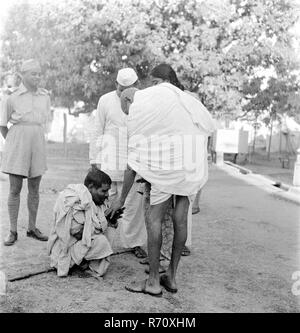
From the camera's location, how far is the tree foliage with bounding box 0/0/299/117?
15.5m

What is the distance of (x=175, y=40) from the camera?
15.9 meters

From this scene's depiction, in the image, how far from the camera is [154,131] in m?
3.61

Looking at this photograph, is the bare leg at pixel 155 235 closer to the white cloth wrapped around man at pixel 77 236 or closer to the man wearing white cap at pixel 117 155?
the white cloth wrapped around man at pixel 77 236

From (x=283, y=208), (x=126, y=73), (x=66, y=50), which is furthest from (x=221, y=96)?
(x=126, y=73)

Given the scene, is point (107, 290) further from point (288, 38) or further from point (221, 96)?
point (288, 38)

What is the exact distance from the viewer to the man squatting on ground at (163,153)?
11.8ft

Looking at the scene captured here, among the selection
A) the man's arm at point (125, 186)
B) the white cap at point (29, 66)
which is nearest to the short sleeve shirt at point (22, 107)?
the white cap at point (29, 66)

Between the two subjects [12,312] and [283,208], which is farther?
[283,208]

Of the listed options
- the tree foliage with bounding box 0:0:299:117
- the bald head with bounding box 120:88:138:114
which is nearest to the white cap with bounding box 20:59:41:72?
the bald head with bounding box 120:88:138:114

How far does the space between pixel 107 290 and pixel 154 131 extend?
1206mm

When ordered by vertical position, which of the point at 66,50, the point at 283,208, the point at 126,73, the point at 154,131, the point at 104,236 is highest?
the point at 66,50

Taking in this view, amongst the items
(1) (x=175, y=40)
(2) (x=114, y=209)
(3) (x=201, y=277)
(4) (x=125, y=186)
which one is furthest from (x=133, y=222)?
(1) (x=175, y=40)

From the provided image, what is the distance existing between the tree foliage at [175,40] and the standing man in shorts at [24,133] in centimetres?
1091
